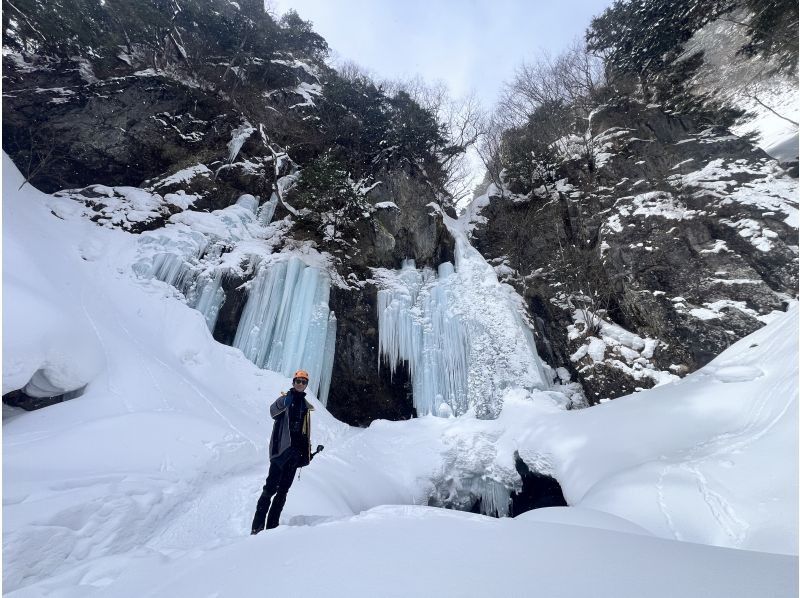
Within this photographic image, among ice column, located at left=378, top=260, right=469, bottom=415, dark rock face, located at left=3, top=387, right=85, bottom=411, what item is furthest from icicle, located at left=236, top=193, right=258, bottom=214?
dark rock face, located at left=3, top=387, right=85, bottom=411

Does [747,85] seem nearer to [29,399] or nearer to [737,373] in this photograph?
[737,373]

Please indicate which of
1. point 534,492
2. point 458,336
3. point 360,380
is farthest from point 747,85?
point 360,380

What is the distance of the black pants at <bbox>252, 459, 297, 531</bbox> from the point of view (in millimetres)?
2857

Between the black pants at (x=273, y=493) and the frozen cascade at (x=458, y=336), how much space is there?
5976 millimetres

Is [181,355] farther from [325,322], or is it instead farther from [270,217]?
[270,217]

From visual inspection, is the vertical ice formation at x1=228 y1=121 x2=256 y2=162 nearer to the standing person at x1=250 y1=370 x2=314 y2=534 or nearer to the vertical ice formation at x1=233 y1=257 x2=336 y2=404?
the vertical ice formation at x1=233 y1=257 x2=336 y2=404

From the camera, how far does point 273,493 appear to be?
2961 mm

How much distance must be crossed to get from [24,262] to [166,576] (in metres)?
6.52

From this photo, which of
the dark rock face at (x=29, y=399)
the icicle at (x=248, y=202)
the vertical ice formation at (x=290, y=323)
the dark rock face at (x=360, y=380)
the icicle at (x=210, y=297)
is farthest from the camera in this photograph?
the icicle at (x=248, y=202)

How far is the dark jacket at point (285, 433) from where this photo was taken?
303cm

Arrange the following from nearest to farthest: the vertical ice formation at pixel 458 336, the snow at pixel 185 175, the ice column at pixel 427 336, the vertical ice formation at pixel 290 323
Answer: the vertical ice formation at pixel 290 323 < the vertical ice formation at pixel 458 336 < the ice column at pixel 427 336 < the snow at pixel 185 175

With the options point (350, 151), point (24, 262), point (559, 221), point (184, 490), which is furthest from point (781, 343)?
point (350, 151)

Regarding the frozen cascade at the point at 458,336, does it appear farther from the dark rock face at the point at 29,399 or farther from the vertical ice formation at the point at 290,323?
the dark rock face at the point at 29,399

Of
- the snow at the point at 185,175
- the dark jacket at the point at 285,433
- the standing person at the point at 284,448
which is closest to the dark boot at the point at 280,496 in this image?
the standing person at the point at 284,448
